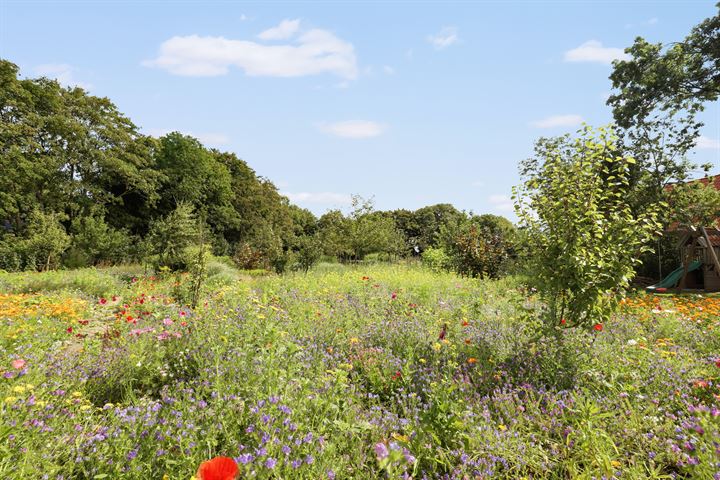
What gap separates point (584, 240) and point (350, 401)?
9.85 feet

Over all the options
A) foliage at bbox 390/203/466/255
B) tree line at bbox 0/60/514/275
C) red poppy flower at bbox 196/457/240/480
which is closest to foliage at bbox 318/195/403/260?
tree line at bbox 0/60/514/275

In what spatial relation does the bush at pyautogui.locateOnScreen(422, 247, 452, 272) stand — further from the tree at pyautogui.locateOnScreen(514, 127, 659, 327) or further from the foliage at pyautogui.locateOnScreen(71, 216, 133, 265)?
the foliage at pyautogui.locateOnScreen(71, 216, 133, 265)

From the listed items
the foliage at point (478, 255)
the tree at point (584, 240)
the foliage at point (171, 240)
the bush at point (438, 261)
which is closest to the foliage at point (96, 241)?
the foliage at point (171, 240)

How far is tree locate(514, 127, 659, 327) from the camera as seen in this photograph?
430 cm

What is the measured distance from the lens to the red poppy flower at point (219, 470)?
1447 mm

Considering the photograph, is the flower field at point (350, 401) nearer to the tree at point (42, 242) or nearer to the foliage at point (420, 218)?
the tree at point (42, 242)

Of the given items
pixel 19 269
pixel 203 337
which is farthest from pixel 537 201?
pixel 19 269

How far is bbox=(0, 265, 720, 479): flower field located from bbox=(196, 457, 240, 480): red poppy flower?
2.03 feet

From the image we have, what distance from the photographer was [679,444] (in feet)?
9.33

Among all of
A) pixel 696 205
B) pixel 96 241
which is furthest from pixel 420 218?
pixel 96 241

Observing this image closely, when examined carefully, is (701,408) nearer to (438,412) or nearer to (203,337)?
(438,412)

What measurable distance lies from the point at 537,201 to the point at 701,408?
2.60 meters

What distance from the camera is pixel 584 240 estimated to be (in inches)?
172

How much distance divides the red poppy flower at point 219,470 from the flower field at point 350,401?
619 millimetres
